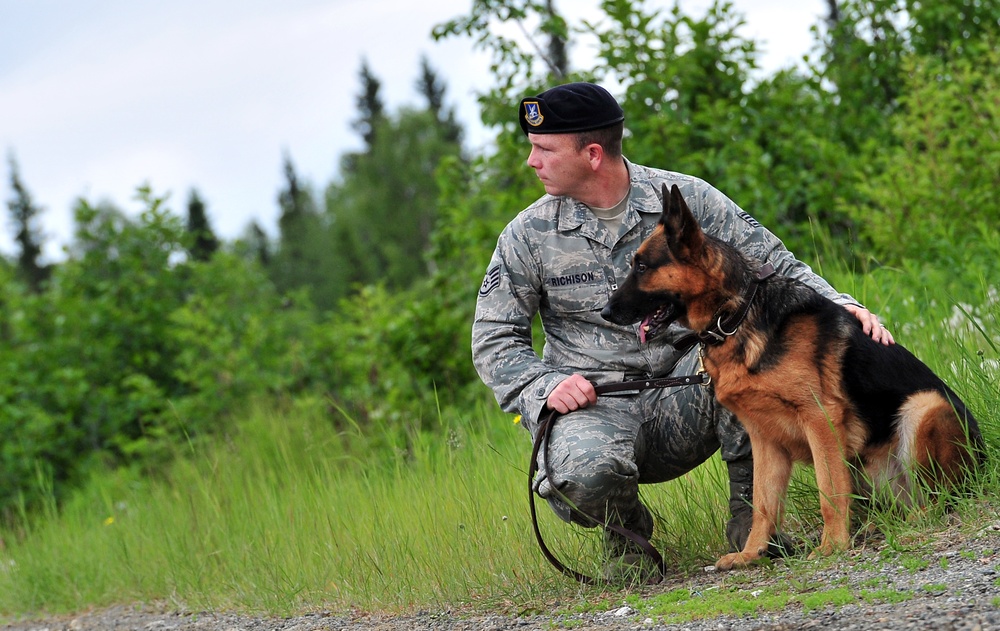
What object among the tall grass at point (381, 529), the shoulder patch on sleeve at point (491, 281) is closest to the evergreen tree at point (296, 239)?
the tall grass at point (381, 529)

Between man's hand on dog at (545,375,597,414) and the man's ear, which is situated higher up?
the man's ear

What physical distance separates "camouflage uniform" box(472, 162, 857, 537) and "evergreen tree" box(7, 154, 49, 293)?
63.1m

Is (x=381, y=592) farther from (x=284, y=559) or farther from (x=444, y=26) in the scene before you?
(x=444, y=26)

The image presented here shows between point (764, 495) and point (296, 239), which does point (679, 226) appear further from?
point (296, 239)

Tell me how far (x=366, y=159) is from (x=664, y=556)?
5807 cm

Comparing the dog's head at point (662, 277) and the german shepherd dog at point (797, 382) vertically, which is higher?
the dog's head at point (662, 277)

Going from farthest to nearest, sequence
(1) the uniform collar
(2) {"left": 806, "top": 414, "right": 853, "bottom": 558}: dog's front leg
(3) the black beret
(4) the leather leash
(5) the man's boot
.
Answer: (1) the uniform collar, (3) the black beret, (5) the man's boot, (4) the leather leash, (2) {"left": 806, "top": 414, "right": 853, "bottom": 558}: dog's front leg

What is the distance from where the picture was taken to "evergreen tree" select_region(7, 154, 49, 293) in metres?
63.1

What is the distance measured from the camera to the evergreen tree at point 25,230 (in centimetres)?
6306

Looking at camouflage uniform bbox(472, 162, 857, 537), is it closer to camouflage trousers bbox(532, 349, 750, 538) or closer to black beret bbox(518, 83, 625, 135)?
camouflage trousers bbox(532, 349, 750, 538)

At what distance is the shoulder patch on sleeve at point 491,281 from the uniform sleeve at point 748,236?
99 centimetres

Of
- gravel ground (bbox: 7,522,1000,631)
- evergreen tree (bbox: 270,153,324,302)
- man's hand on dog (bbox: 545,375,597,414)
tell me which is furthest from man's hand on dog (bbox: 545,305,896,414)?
evergreen tree (bbox: 270,153,324,302)

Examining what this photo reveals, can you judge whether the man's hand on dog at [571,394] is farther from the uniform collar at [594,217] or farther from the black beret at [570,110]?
the black beret at [570,110]

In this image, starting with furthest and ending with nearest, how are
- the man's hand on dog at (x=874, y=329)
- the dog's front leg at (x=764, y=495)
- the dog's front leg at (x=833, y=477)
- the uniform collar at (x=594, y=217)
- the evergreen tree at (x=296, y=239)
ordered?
the evergreen tree at (x=296, y=239), the uniform collar at (x=594, y=217), the dog's front leg at (x=764, y=495), the man's hand on dog at (x=874, y=329), the dog's front leg at (x=833, y=477)
